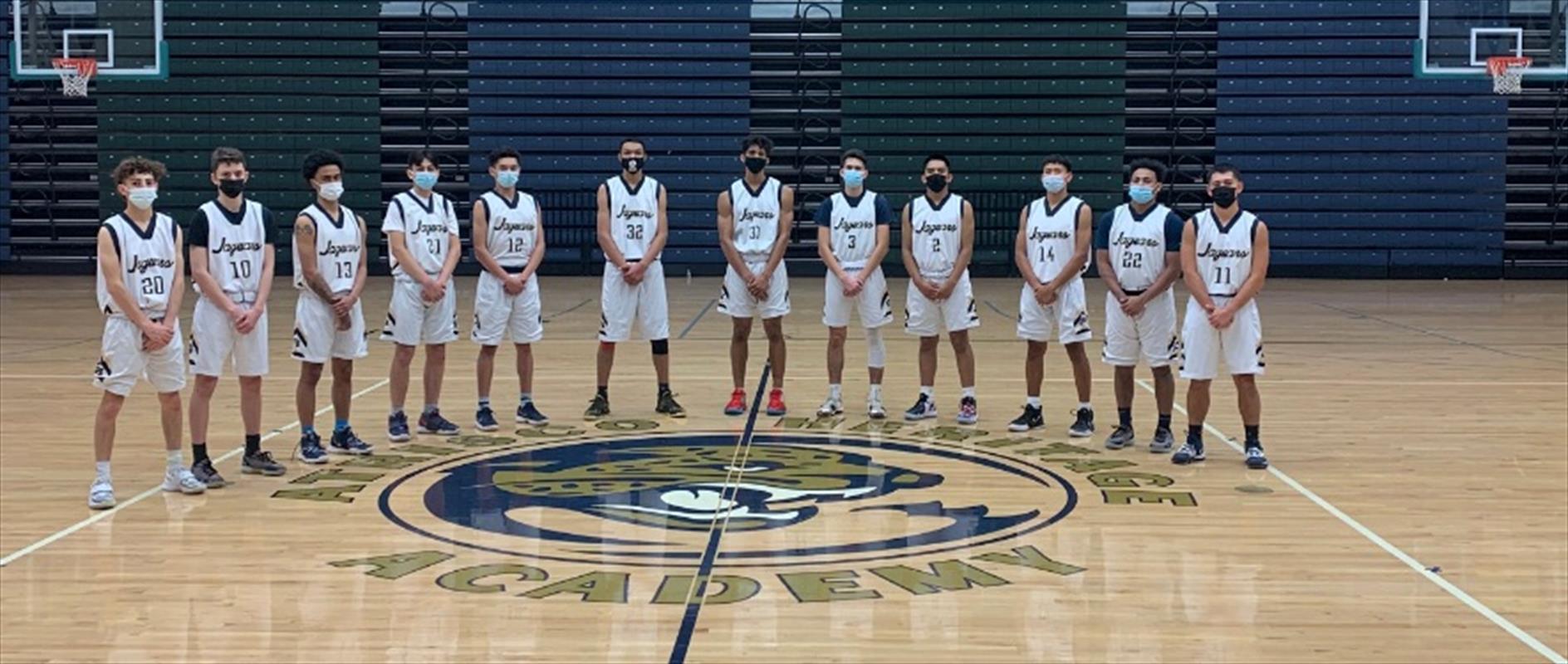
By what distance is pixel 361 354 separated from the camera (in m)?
8.19

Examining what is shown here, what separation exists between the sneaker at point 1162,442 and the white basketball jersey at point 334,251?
4.32m

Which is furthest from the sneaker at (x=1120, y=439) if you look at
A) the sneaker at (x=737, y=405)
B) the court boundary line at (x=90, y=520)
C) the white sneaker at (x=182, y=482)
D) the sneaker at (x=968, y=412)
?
the white sneaker at (x=182, y=482)

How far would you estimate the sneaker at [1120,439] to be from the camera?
27.6ft

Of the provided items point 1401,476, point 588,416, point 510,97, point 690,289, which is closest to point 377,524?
point 588,416

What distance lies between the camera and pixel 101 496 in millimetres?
6805

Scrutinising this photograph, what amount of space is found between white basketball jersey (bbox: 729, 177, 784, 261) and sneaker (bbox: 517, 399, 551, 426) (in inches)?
62.0

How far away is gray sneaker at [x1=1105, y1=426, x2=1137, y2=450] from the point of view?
8.41 meters

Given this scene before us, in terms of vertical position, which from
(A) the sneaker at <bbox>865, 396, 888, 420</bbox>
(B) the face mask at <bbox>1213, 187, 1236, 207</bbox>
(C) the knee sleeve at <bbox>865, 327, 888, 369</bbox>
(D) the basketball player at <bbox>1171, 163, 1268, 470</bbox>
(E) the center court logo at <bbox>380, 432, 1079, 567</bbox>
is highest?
(B) the face mask at <bbox>1213, 187, 1236, 207</bbox>

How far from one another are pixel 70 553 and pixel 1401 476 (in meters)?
5.99

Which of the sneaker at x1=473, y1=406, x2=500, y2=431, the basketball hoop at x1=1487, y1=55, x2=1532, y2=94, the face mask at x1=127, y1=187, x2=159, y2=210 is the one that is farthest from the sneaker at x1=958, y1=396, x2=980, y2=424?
the basketball hoop at x1=1487, y1=55, x2=1532, y2=94

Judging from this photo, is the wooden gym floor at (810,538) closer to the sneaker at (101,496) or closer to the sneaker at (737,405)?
the sneaker at (101,496)

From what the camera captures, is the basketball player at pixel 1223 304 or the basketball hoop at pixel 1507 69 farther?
the basketball hoop at pixel 1507 69

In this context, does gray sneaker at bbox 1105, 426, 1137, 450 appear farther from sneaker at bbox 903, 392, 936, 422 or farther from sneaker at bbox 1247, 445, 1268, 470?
sneaker at bbox 903, 392, 936, 422

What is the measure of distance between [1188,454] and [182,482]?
491cm
